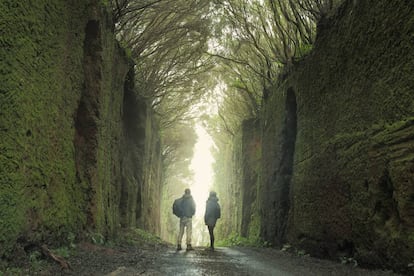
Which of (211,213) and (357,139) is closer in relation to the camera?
(357,139)

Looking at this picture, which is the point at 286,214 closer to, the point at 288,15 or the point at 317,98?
the point at 317,98

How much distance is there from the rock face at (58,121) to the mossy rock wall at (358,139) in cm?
543

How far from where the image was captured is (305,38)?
540 inches

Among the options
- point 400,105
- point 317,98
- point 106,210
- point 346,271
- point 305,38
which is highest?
point 305,38

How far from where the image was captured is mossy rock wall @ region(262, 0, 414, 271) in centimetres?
665

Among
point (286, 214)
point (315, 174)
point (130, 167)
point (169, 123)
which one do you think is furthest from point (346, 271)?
point (169, 123)

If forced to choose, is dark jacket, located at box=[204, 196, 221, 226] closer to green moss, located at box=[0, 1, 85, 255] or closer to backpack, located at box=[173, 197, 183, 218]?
backpack, located at box=[173, 197, 183, 218]

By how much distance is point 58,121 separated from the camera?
301 inches

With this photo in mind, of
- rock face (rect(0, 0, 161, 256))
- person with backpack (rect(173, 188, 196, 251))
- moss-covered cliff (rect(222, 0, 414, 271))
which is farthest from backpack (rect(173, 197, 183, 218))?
moss-covered cliff (rect(222, 0, 414, 271))

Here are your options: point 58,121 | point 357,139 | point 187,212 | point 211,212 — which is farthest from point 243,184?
point 58,121

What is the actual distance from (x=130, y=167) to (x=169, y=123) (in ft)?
33.5

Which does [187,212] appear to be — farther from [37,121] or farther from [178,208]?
[37,121]

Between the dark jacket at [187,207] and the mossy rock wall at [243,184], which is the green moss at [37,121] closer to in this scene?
the dark jacket at [187,207]

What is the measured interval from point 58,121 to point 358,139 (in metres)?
5.69
